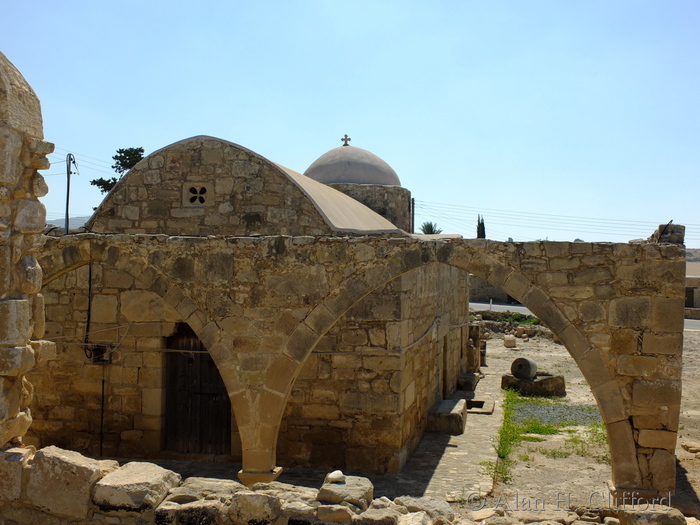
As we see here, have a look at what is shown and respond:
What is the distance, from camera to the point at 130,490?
3320 mm

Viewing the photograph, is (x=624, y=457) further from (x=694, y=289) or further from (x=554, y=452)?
(x=694, y=289)

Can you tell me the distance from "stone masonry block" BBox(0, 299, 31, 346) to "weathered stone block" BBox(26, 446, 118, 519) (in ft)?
2.02

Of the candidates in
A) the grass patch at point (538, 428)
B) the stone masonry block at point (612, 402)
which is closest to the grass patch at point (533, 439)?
the grass patch at point (538, 428)

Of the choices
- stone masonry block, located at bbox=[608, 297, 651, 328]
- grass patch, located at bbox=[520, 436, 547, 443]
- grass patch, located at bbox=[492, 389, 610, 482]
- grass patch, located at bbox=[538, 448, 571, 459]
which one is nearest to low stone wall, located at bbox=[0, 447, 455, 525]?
stone masonry block, located at bbox=[608, 297, 651, 328]

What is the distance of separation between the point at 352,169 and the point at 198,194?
5690 millimetres

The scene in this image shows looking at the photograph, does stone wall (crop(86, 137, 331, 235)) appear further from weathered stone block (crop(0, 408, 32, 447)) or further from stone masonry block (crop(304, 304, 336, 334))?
weathered stone block (crop(0, 408, 32, 447))

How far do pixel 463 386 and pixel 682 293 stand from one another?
723cm

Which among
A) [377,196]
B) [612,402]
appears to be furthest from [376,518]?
[377,196]

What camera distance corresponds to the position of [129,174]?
8664mm

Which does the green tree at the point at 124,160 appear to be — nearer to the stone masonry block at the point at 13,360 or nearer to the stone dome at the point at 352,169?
the stone dome at the point at 352,169

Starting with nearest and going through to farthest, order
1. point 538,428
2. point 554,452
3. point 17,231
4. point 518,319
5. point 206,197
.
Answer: point 17,231
point 554,452
point 206,197
point 538,428
point 518,319

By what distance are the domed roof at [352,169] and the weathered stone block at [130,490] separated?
10.5 m

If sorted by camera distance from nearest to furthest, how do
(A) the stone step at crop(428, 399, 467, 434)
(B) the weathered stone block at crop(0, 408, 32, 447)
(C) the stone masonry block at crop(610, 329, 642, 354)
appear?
(B) the weathered stone block at crop(0, 408, 32, 447) < (C) the stone masonry block at crop(610, 329, 642, 354) < (A) the stone step at crop(428, 399, 467, 434)

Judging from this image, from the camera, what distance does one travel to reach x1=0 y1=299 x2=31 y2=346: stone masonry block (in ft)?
11.0
